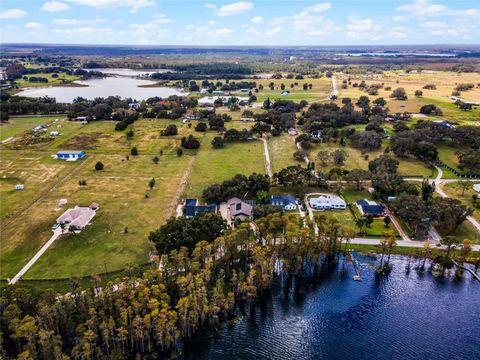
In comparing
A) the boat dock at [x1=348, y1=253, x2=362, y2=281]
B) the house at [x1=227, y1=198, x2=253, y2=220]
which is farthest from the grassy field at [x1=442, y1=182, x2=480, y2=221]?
the house at [x1=227, y1=198, x2=253, y2=220]

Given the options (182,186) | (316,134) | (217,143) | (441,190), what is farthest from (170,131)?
(441,190)

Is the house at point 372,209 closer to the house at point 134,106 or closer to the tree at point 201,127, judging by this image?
the tree at point 201,127

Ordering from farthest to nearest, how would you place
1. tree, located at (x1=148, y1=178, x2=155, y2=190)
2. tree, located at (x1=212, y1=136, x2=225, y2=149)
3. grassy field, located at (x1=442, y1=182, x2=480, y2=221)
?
tree, located at (x1=212, y1=136, x2=225, y2=149)
tree, located at (x1=148, y1=178, x2=155, y2=190)
grassy field, located at (x1=442, y1=182, x2=480, y2=221)

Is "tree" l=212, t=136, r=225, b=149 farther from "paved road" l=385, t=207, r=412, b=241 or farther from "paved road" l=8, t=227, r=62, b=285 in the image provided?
"paved road" l=8, t=227, r=62, b=285

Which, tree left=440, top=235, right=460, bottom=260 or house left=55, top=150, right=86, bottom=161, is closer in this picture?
tree left=440, top=235, right=460, bottom=260

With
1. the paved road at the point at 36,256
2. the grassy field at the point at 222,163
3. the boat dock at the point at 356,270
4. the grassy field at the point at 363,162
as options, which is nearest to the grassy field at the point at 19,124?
the grassy field at the point at 222,163

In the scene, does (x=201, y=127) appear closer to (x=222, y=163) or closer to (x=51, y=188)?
(x=222, y=163)

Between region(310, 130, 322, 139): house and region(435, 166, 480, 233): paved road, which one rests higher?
region(310, 130, 322, 139): house
